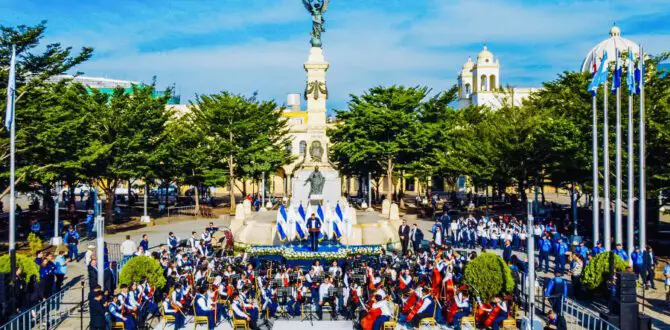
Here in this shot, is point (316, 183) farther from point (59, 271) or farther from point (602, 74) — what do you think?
point (602, 74)

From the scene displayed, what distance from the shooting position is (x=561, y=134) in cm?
3012

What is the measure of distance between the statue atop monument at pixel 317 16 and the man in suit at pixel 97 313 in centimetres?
2940

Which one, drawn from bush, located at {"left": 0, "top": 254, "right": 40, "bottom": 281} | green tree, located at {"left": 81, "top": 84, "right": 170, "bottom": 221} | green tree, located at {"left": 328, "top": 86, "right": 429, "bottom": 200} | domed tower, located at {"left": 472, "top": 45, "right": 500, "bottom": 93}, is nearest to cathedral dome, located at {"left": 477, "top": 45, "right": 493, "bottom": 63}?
domed tower, located at {"left": 472, "top": 45, "right": 500, "bottom": 93}

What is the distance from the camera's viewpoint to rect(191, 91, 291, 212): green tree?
4556cm

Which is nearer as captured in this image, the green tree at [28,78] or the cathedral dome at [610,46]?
the green tree at [28,78]

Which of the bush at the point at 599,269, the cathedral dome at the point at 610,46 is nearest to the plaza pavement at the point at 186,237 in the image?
the bush at the point at 599,269

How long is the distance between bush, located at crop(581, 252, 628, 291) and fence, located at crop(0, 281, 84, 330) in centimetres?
1405

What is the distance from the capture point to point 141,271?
1659 centimetres

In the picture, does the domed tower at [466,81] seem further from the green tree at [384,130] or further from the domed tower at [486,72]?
the green tree at [384,130]

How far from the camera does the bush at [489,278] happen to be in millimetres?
16047

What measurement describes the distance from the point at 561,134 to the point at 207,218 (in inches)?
986

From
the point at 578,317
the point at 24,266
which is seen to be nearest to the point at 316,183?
the point at 24,266

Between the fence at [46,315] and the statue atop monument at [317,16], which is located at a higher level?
the statue atop monument at [317,16]

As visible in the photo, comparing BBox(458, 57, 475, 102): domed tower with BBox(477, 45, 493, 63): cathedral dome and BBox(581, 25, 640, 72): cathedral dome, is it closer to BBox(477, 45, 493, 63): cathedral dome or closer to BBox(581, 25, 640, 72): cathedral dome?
BBox(477, 45, 493, 63): cathedral dome
